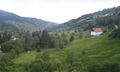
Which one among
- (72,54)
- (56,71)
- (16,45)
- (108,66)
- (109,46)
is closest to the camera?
(108,66)

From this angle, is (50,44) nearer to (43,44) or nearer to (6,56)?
(43,44)

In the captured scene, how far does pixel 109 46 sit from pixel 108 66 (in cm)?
6688

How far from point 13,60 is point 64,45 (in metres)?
48.7

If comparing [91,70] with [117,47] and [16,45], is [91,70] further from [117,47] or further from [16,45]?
[16,45]

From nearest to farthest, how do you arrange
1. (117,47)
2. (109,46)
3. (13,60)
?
(117,47) → (109,46) → (13,60)

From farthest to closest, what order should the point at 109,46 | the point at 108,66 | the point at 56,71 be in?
1. the point at 109,46
2. the point at 56,71
3. the point at 108,66

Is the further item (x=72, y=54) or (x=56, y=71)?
(x=72, y=54)

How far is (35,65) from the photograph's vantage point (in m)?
101

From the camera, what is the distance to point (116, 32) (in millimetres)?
159500

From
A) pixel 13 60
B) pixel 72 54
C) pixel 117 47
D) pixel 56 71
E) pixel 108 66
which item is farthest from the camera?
pixel 13 60

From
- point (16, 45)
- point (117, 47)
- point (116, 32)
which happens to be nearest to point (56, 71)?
point (117, 47)

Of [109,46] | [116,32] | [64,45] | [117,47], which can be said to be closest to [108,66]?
[117,47]

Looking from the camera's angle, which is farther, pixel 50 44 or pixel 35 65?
pixel 50 44

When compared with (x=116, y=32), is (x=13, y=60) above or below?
below
